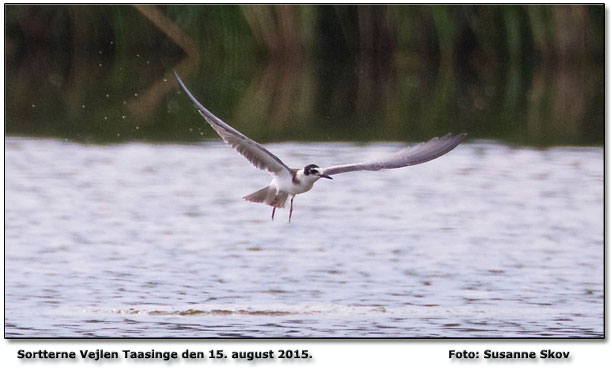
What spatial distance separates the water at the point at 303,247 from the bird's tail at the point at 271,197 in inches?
29.9

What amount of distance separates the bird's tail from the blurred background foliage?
9.89 metres

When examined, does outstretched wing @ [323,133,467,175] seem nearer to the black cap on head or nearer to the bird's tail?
the black cap on head

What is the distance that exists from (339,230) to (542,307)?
3.36 m

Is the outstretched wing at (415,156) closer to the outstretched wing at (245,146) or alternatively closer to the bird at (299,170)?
the bird at (299,170)

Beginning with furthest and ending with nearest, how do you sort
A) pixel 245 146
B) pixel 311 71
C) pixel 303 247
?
pixel 311 71, pixel 303 247, pixel 245 146

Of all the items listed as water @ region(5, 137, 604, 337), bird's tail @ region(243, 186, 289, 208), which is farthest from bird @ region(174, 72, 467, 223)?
water @ region(5, 137, 604, 337)

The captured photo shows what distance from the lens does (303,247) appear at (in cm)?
1200

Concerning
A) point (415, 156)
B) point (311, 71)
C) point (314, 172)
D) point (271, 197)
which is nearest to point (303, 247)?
point (271, 197)

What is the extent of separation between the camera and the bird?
8.52m

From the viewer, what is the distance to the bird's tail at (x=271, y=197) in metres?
8.81

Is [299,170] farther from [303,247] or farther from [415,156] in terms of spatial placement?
[303,247]

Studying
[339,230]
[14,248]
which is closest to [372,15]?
[339,230]

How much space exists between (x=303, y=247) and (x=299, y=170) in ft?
10.7

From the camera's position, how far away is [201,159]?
688 inches
